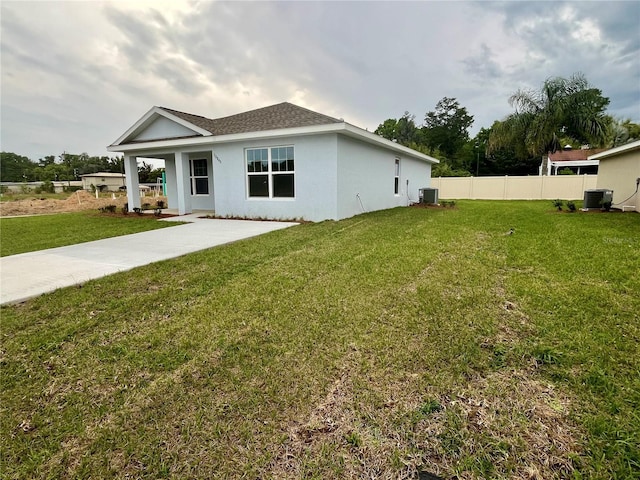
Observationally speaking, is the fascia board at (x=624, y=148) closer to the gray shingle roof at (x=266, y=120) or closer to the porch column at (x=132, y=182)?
the gray shingle roof at (x=266, y=120)

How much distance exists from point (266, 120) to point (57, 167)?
76887mm

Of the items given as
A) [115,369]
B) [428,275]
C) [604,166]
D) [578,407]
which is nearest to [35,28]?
[115,369]

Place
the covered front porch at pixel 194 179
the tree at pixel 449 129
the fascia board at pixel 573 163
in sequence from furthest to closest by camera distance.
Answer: the tree at pixel 449 129
the fascia board at pixel 573 163
the covered front porch at pixel 194 179

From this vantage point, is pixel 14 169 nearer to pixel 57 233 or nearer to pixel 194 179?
pixel 194 179

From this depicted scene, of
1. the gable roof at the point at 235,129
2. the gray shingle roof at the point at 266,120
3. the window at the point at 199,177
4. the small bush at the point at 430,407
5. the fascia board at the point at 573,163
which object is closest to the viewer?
the small bush at the point at 430,407

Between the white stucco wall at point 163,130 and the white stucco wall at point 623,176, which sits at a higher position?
the white stucco wall at point 163,130

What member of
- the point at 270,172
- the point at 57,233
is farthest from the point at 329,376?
the point at 57,233

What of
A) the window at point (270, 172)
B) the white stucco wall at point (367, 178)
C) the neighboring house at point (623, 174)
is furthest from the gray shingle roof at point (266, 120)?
the neighboring house at point (623, 174)

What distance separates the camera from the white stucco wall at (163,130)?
1341 cm

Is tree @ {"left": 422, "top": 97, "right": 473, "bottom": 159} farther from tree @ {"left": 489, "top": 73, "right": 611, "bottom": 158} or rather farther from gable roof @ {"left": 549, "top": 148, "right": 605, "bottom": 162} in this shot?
tree @ {"left": 489, "top": 73, "right": 611, "bottom": 158}

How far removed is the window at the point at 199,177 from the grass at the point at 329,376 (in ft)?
35.6

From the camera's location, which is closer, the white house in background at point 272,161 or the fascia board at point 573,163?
the white house in background at point 272,161

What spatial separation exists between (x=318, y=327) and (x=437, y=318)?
1191 mm

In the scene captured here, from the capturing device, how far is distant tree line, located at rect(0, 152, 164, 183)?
65.8m
